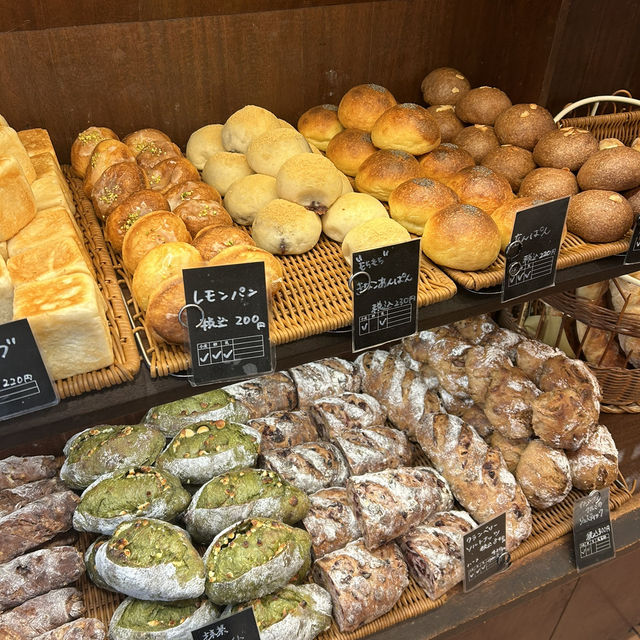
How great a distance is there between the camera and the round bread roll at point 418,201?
1.56 m

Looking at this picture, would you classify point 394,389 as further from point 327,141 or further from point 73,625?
point 73,625

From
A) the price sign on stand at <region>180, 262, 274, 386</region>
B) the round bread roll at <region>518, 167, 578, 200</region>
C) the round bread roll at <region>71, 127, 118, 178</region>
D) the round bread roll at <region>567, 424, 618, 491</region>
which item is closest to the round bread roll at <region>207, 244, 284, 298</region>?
the price sign on stand at <region>180, 262, 274, 386</region>

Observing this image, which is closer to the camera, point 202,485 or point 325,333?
point 325,333

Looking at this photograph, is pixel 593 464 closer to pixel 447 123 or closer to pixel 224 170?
pixel 447 123

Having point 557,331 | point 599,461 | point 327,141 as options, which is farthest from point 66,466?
point 557,331

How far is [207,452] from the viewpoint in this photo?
1540 mm

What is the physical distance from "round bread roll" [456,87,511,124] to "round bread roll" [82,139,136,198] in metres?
1.11

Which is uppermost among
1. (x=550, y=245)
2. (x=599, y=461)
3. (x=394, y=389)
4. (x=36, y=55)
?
(x=36, y=55)

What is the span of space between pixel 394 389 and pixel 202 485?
68cm

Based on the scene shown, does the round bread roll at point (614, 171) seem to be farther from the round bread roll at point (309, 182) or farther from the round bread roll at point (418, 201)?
the round bread roll at point (309, 182)

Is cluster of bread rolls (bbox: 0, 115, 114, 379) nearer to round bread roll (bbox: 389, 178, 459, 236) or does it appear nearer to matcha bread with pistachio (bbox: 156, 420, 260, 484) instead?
matcha bread with pistachio (bbox: 156, 420, 260, 484)

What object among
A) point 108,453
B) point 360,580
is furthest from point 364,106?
point 360,580

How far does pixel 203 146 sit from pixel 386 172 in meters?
0.60

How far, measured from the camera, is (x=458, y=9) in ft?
6.84
